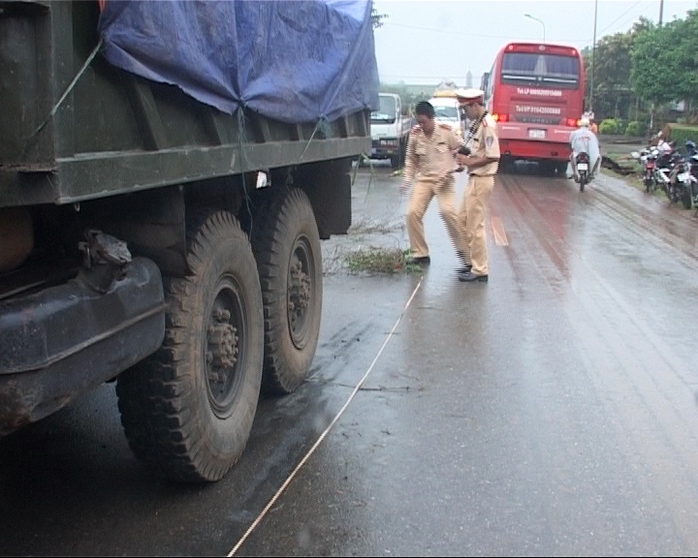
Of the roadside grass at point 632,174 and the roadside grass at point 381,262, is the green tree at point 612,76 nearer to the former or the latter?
the roadside grass at point 632,174

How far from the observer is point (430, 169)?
9547mm

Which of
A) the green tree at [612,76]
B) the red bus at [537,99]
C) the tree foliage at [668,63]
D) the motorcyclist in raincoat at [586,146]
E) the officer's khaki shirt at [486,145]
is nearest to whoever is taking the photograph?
the officer's khaki shirt at [486,145]

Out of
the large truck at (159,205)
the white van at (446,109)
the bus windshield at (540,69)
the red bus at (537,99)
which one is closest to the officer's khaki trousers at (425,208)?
the large truck at (159,205)

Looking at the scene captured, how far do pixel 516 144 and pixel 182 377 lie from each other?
61.4 ft

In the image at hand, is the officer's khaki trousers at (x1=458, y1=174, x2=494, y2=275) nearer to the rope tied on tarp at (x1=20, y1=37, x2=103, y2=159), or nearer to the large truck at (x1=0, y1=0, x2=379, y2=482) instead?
the large truck at (x1=0, y1=0, x2=379, y2=482)

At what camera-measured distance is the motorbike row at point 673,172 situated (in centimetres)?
1536

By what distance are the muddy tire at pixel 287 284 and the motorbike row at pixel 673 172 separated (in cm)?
1122

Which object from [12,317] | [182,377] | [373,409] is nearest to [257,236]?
[373,409]

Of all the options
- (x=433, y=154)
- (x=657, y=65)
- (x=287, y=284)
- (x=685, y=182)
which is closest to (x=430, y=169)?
(x=433, y=154)

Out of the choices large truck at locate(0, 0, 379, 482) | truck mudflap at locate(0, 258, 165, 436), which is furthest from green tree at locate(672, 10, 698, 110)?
truck mudflap at locate(0, 258, 165, 436)

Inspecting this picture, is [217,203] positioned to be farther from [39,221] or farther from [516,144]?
[516,144]

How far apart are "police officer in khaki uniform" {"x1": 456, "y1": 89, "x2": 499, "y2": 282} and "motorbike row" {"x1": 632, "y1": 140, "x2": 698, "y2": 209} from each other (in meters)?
7.60

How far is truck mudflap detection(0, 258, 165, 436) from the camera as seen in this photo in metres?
2.75

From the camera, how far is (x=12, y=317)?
2.75 m
